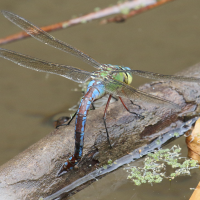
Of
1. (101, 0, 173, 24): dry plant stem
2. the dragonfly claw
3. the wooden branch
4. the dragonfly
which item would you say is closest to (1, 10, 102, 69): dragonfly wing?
the dragonfly

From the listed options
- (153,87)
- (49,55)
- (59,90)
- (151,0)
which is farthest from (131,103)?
(151,0)

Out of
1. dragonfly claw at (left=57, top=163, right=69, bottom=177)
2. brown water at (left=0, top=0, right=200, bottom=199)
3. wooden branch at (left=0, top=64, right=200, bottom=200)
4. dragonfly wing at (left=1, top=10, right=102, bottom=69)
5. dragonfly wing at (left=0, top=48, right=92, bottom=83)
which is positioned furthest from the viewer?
brown water at (left=0, top=0, right=200, bottom=199)

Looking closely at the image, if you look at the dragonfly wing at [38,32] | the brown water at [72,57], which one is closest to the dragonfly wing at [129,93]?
the dragonfly wing at [38,32]

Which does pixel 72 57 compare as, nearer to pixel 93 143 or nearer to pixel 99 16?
pixel 99 16

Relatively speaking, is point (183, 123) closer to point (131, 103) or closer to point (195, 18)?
point (131, 103)

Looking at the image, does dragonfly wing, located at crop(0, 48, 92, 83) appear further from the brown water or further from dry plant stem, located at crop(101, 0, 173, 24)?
dry plant stem, located at crop(101, 0, 173, 24)

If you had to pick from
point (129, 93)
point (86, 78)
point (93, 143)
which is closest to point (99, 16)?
point (86, 78)

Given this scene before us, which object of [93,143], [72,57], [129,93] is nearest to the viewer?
[93,143]

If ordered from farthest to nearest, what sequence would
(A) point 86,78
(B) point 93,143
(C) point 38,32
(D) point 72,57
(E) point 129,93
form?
(D) point 72,57 → (C) point 38,32 → (A) point 86,78 → (E) point 129,93 → (B) point 93,143
